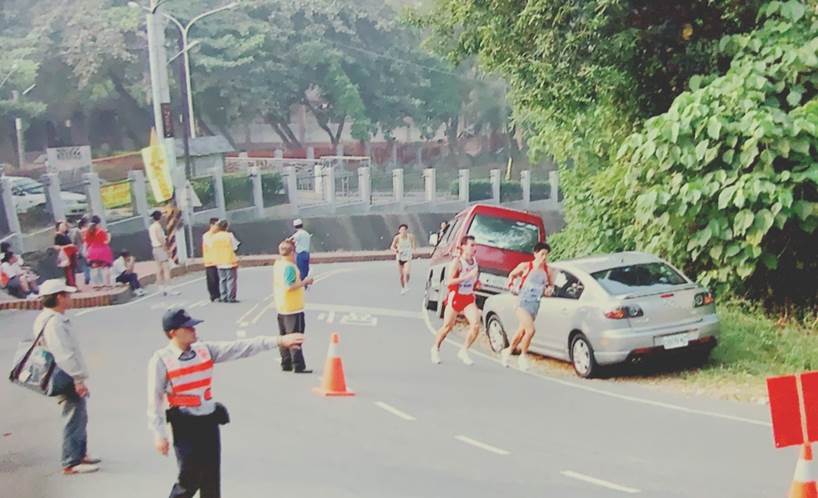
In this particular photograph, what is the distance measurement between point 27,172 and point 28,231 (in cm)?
135

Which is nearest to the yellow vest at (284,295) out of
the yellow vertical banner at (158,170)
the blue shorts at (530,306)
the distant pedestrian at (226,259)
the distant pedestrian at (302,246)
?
the distant pedestrian at (302,246)

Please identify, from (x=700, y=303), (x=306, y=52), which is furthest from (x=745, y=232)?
(x=306, y=52)

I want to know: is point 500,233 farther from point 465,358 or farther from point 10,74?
point 10,74

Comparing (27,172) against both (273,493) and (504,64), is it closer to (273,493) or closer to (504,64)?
(273,493)

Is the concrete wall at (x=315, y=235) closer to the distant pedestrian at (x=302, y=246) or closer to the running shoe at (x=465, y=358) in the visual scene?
the distant pedestrian at (x=302, y=246)

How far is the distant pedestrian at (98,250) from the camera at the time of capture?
12.1m

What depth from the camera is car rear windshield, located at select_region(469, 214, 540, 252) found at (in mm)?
15625

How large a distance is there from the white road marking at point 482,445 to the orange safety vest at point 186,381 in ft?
10.3

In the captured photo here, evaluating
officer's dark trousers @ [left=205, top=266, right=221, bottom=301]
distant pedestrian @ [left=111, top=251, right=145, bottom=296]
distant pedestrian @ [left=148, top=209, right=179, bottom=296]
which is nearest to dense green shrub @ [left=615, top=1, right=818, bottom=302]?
distant pedestrian @ [left=148, top=209, right=179, bottom=296]

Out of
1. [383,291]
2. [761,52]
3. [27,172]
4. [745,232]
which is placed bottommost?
[383,291]

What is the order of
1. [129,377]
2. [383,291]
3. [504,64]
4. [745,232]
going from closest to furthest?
[129,377] → [745,232] → [504,64] → [383,291]

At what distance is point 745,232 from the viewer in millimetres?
11922

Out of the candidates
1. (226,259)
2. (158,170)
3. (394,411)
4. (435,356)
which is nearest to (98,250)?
(158,170)

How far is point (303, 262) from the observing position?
1358cm
